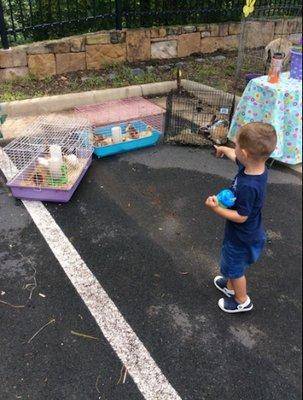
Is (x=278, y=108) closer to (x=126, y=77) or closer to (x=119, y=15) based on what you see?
(x=126, y=77)

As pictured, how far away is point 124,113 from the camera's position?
5.60 m

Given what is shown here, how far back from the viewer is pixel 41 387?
2209mm

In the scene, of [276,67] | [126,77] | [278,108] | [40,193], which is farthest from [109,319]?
[126,77]

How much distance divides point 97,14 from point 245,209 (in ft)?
19.2

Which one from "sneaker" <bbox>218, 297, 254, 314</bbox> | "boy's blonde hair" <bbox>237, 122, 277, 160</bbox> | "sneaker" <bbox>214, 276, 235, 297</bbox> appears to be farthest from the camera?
"sneaker" <bbox>214, 276, 235, 297</bbox>

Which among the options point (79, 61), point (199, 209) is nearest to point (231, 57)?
point (79, 61)

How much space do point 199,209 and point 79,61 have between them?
161 inches

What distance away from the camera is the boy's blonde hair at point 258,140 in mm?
1779

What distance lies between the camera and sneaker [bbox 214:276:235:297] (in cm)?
281

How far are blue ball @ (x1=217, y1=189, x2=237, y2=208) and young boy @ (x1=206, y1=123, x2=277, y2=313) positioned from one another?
0.02 metres

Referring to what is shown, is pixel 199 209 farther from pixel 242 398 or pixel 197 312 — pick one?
pixel 242 398

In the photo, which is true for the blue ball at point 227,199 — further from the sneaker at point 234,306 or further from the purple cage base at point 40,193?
the purple cage base at point 40,193

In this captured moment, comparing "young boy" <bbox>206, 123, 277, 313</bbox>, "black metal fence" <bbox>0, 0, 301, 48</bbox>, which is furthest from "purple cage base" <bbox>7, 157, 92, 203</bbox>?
"black metal fence" <bbox>0, 0, 301, 48</bbox>

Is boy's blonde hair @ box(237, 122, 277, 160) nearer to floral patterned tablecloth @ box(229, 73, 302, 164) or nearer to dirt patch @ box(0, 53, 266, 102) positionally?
floral patterned tablecloth @ box(229, 73, 302, 164)
